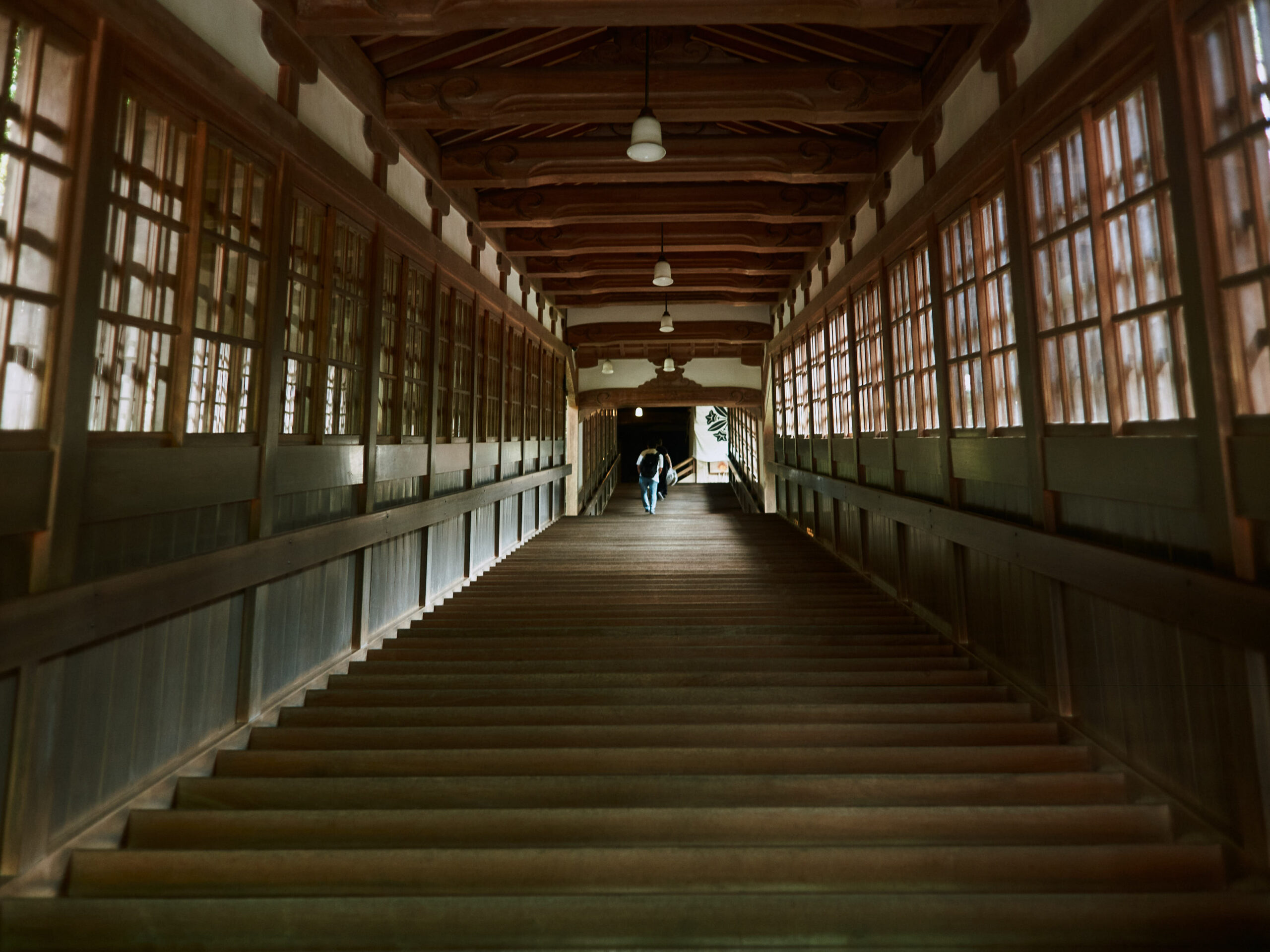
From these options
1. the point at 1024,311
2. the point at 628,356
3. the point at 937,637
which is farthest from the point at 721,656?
the point at 628,356

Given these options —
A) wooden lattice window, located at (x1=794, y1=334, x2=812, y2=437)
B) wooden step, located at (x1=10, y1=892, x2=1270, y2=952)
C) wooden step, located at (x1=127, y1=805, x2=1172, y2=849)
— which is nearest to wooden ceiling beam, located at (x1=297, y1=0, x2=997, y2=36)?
wooden step, located at (x1=127, y1=805, x2=1172, y2=849)

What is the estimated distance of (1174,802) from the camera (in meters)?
2.16

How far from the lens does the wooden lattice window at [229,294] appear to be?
2658 mm

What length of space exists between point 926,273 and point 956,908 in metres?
3.83

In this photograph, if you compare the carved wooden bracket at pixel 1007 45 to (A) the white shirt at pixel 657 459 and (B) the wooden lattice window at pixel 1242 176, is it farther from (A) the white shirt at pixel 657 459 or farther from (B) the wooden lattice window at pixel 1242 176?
(A) the white shirt at pixel 657 459

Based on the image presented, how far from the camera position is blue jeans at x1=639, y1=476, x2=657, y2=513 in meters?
11.6

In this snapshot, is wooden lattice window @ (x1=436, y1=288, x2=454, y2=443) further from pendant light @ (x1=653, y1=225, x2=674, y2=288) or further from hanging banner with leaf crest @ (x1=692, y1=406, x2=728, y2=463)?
hanging banner with leaf crest @ (x1=692, y1=406, x2=728, y2=463)

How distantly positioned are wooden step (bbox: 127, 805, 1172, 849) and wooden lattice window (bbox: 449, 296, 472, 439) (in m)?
3.68

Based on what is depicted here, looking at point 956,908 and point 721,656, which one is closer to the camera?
point 956,908

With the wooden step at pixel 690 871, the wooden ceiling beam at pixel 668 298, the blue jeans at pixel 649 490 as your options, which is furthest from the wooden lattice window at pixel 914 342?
the blue jeans at pixel 649 490

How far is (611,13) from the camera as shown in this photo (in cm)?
327

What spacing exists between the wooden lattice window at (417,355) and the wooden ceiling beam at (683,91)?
44.5 inches

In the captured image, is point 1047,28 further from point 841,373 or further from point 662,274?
point 662,274

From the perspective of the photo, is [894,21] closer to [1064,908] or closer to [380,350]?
[380,350]
